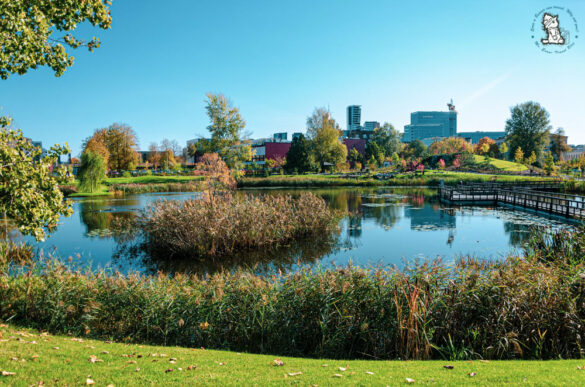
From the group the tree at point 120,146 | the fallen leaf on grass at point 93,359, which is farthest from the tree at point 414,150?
the fallen leaf on grass at point 93,359

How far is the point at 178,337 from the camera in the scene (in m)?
7.08

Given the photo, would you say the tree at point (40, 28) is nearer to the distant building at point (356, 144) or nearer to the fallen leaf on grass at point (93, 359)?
the fallen leaf on grass at point (93, 359)

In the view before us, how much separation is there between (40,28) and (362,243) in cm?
1363

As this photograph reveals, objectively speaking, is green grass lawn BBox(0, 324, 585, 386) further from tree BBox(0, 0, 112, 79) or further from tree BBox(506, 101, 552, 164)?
tree BBox(506, 101, 552, 164)

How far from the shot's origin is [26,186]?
636 centimetres

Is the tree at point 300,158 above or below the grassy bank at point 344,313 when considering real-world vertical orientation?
above

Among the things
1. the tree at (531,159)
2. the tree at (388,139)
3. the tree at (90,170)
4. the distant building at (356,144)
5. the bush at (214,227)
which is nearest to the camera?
the bush at (214,227)

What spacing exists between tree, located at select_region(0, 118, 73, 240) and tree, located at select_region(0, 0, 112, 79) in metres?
1.28

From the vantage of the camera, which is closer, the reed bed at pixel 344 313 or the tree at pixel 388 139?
the reed bed at pixel 344 313

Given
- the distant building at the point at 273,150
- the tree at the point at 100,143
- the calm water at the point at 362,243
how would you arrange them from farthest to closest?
the distant building at the point at 273,150
the tree at the point at 100,143
the calm water at the point at 362,243

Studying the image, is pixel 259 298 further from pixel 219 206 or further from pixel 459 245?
pixel 459 245

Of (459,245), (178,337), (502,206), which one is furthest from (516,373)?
(502,206)

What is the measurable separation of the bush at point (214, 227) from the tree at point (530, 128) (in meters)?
79.2

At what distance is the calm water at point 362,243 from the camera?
1375cm
